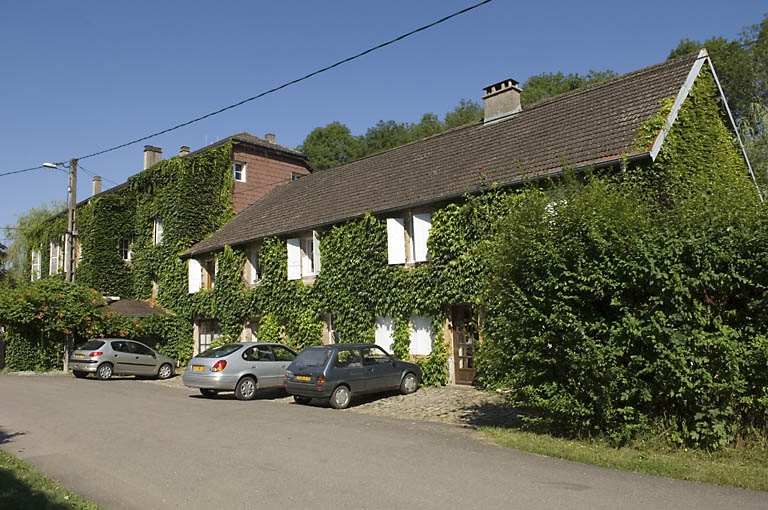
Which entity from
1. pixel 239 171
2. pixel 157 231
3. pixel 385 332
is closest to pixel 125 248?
pixel 157 231

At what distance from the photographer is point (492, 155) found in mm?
18312

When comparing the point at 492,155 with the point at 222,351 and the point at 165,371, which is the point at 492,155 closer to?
the point at 222,351

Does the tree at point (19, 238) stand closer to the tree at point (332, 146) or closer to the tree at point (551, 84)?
the tree at point (332, 146)

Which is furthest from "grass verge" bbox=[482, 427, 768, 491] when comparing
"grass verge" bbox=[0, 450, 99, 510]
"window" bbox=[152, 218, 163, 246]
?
"window" bbox=[152, 218, 163, 246]

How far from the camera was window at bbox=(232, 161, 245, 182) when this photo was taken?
1224 inches

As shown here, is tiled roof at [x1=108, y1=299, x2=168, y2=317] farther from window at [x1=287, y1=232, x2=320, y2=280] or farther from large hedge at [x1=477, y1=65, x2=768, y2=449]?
large hedge at [x1=477, y1=65, x2=768, y2=449]

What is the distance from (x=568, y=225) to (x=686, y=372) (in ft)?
8.48

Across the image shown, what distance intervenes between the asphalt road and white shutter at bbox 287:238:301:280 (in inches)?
391

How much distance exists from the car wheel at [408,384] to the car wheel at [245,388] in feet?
13.0

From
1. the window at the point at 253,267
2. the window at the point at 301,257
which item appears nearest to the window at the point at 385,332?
the window at the point at 301,257

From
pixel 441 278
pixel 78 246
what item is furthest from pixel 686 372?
pixel 78 246

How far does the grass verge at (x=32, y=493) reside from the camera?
18.7 ft

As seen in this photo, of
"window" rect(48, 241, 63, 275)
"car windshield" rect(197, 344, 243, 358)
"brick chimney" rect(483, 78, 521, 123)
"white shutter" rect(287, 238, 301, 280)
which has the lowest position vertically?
"car windshield" rect(197, 344, 243, 358)

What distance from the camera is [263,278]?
23719mm
